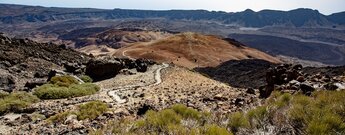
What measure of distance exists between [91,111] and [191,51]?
80327 millimetres

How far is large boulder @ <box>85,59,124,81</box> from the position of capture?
3625 centimetres

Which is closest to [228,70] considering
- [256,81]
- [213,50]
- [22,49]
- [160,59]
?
[160,59]

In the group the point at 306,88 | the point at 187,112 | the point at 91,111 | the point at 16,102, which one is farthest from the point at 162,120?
the point at 16,102

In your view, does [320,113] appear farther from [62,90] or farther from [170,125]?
[62,90]

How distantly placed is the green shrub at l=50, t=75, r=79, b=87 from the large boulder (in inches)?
198

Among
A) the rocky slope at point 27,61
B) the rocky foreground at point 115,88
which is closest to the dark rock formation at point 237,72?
the rocky foreground at point 115,88

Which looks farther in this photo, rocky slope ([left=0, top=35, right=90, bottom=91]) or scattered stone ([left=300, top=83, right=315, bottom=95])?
rocky slope ([left=0, top=35, right=90, bottom=91])

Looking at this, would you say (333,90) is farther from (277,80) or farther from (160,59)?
(160,59)

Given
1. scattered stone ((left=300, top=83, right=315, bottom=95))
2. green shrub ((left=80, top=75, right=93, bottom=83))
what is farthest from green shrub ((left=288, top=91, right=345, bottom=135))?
green shrub ((left=80, top=75, right=93, bottom=83))

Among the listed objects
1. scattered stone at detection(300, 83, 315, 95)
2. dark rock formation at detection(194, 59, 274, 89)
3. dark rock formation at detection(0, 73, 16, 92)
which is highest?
→ scattered stone at detection(300, 83, 315, 95)

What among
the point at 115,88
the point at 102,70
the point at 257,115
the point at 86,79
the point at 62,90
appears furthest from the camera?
Result: the point at 102,70

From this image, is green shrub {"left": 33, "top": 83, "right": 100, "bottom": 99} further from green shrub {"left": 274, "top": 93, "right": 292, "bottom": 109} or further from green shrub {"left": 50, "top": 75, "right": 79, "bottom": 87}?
green shrub {"left": 274, "top": 93, "right": 292, "bottom": 109}

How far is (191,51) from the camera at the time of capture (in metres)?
96.2

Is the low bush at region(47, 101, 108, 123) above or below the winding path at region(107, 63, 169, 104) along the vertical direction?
above
